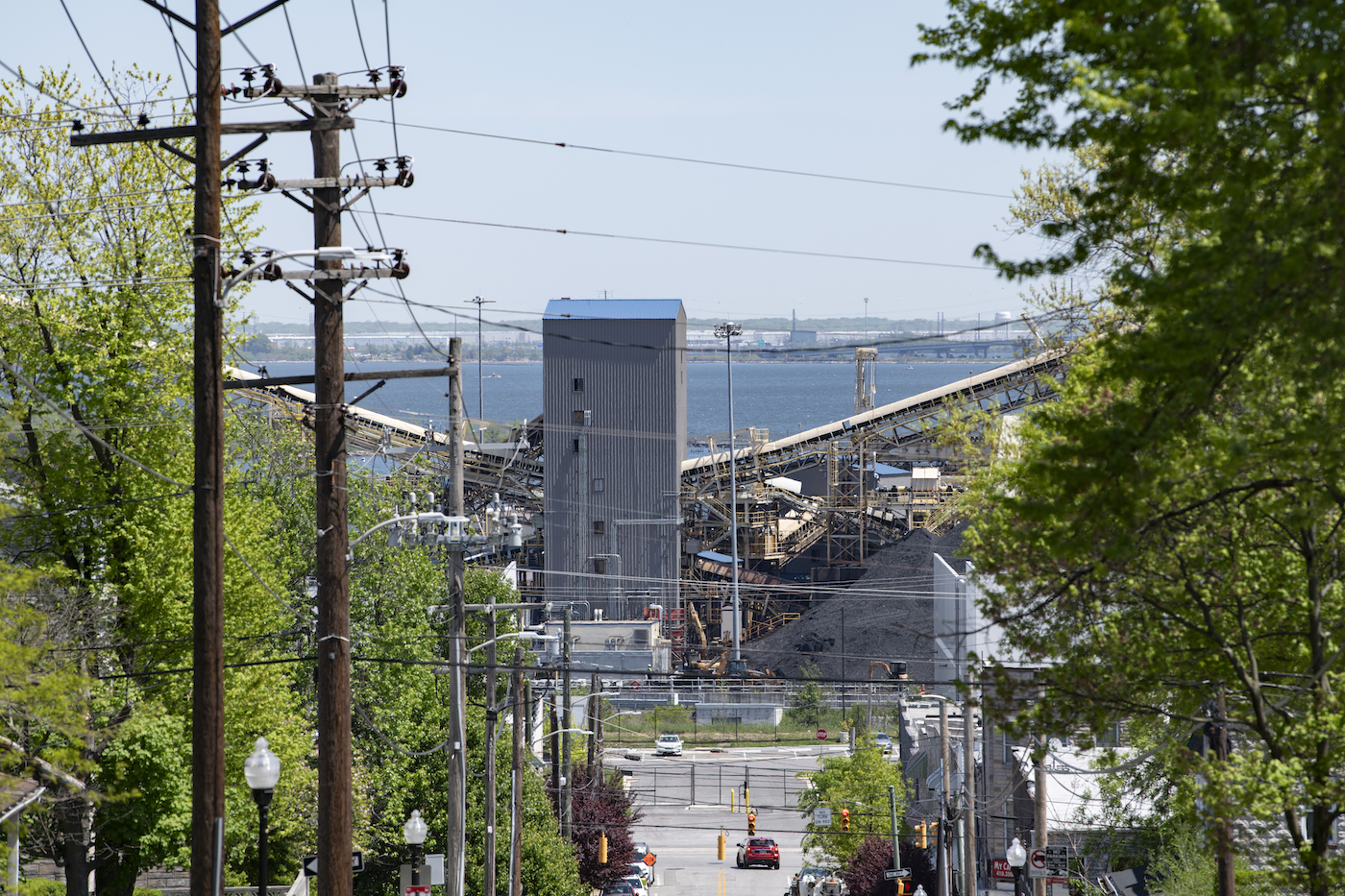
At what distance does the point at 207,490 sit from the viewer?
447 inches

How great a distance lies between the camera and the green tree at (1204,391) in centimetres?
630

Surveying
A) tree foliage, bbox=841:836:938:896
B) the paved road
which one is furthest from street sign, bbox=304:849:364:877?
the paved road

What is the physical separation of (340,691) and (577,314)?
156 feet

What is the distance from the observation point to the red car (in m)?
43.6

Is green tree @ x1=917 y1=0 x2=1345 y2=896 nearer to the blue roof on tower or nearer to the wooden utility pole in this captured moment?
the wooden utility pole

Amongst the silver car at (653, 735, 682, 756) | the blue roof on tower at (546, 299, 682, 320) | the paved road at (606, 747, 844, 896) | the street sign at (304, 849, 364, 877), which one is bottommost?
the paved road at (606, 747, 844, 896)

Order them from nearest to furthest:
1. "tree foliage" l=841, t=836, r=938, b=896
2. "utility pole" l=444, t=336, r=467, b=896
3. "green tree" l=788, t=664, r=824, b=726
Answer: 1. "utility pole" l=444, t=336, r=467, b=896
2. "tree foliage" l=841, t=836, r=938, b=896
3. "green tree" l=788, t=664, r=824, b=726

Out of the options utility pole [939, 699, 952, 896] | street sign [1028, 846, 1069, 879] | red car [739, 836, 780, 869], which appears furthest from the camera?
red car [739, 836, 780, 869]

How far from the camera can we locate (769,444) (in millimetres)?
60969

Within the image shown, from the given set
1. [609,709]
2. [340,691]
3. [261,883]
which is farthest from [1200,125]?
[609,709]

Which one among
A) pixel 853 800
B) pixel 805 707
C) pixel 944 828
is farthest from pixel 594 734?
pixel 805 707

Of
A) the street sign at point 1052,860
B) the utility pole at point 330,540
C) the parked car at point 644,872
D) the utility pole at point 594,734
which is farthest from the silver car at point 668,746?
the utility pole at point 330,540

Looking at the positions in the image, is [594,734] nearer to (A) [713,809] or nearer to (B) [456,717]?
(A) [713,809]

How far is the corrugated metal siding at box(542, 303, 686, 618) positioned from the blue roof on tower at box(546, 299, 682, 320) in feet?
1.25
